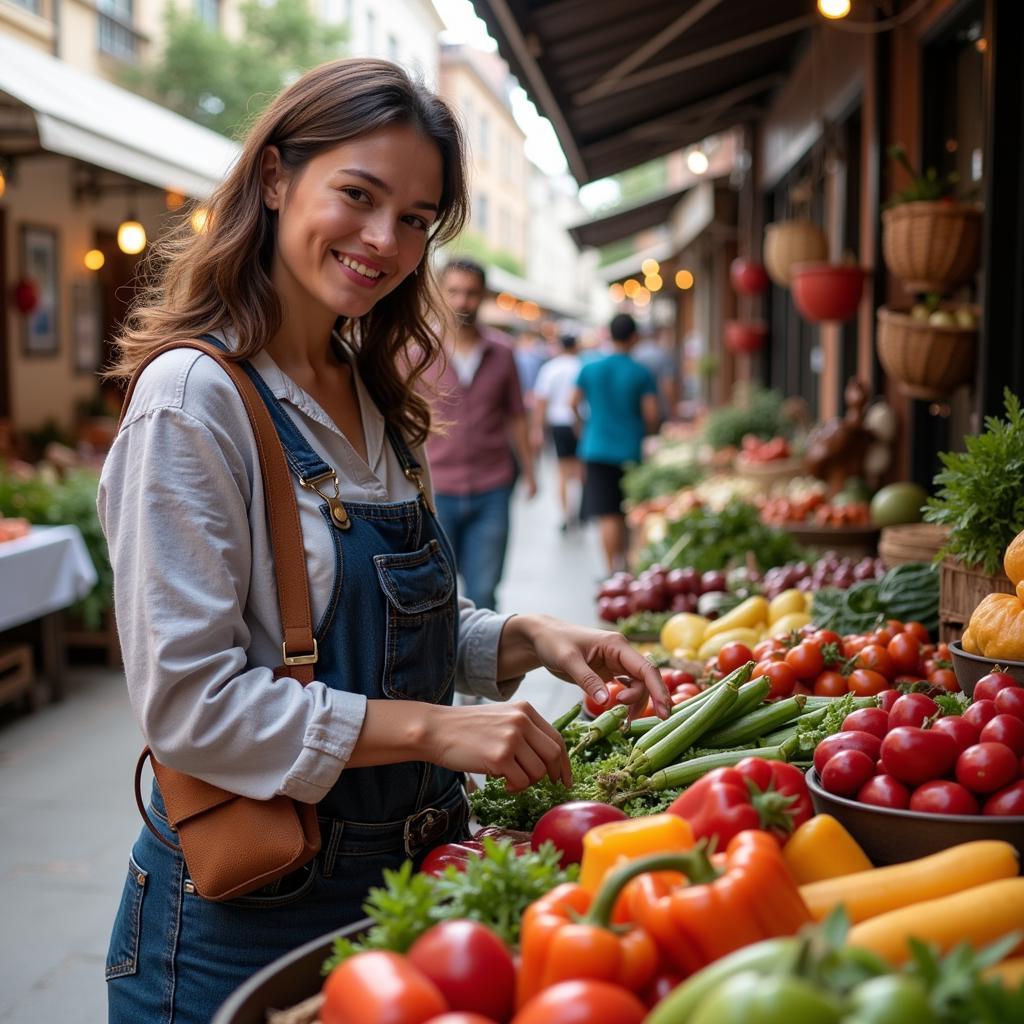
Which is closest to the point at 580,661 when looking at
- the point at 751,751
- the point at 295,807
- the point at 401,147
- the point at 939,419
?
the point at 751,751

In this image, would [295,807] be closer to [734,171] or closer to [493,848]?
[493,848]

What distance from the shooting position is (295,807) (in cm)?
190

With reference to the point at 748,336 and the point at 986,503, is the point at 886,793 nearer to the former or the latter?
the point at 986,503

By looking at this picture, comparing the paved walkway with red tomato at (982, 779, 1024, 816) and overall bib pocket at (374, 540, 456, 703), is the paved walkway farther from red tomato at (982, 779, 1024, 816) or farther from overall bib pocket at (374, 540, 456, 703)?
red tomato at (982, 779, 1024, 816)

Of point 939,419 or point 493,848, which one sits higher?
Result: point 939,419

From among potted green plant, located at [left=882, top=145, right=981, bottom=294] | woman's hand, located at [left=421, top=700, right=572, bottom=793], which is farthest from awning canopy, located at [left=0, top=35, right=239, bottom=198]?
woman's hand, located at [left=421, top=700, right=572, bottom=793]

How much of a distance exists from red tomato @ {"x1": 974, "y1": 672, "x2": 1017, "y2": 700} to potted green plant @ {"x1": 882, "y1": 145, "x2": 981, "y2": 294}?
11.4ft

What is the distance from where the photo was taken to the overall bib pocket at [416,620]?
2.06 meters

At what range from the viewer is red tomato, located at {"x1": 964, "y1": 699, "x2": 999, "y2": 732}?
6.41 ft

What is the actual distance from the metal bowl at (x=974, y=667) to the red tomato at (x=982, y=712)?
335 millimetres

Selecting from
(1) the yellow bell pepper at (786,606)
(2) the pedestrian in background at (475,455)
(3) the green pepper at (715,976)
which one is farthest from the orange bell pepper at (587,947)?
(2) the pedestrian in background at (475,455)

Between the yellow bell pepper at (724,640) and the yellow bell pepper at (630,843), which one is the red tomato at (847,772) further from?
the yellow bell pepper at (724,640)

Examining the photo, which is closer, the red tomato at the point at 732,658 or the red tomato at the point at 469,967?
the red tomato at the point at 469,967

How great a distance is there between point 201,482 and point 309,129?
0.66 meters
